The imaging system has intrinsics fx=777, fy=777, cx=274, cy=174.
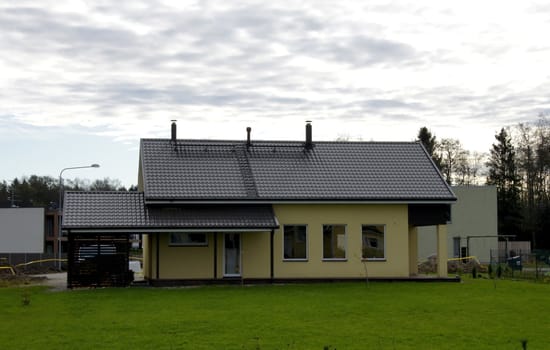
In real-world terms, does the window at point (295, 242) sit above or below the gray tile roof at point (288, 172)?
below

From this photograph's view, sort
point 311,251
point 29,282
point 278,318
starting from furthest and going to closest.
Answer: point 29,282
point 311,251
point 278,318

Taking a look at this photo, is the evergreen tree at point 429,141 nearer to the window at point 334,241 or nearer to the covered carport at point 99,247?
the window at point 334,241

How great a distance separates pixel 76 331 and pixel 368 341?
565cm

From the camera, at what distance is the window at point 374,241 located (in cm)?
2892

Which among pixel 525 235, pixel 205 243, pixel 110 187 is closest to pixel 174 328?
Result: pixel 205 243

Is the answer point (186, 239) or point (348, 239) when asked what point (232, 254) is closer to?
point (186, 239)

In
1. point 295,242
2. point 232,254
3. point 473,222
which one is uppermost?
point 473,222

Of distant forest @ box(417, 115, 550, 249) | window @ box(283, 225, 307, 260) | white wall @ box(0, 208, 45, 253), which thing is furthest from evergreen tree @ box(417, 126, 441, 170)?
window @ box(283, 225, 307, 260)

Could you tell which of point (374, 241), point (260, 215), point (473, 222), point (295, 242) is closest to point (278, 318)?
point (260, 215)

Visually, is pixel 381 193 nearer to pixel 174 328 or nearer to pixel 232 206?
pixel 232 206

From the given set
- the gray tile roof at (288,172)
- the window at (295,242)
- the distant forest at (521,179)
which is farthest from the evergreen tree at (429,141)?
the window at (295,242)

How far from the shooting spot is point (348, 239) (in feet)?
94.2

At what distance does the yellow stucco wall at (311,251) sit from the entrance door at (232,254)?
24cm

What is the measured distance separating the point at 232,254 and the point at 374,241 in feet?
17.6
